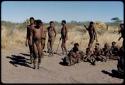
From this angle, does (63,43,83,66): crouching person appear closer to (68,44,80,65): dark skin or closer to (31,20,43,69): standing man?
(68,44,80,65): dark skin

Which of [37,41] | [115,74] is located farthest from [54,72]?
[115,74]

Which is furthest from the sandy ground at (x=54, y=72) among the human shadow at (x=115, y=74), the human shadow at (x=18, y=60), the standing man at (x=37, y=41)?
the standing man at (x=37, y=41)

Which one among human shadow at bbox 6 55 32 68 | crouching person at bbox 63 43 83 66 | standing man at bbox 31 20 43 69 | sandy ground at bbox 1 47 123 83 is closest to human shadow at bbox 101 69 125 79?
sandy ground at bbox 1 47 123 83

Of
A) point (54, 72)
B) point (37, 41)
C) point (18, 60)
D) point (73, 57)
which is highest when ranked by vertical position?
point (37, 41)

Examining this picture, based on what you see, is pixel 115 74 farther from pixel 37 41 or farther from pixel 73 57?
pixel 37 41

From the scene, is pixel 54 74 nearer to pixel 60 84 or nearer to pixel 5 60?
pixel 60 84

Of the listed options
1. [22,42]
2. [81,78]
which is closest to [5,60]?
[81,78]

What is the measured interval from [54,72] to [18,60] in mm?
2794

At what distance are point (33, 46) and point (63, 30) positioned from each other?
4191 mm

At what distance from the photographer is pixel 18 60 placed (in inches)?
639

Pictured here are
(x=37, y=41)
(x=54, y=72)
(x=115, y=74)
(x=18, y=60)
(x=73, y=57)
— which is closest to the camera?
(x=115, y=74)

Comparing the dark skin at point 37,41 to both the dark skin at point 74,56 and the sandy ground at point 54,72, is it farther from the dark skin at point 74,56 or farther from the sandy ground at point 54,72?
the dark skin at point 74,56

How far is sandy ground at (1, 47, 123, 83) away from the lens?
12457 mm

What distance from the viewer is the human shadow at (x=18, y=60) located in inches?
591
